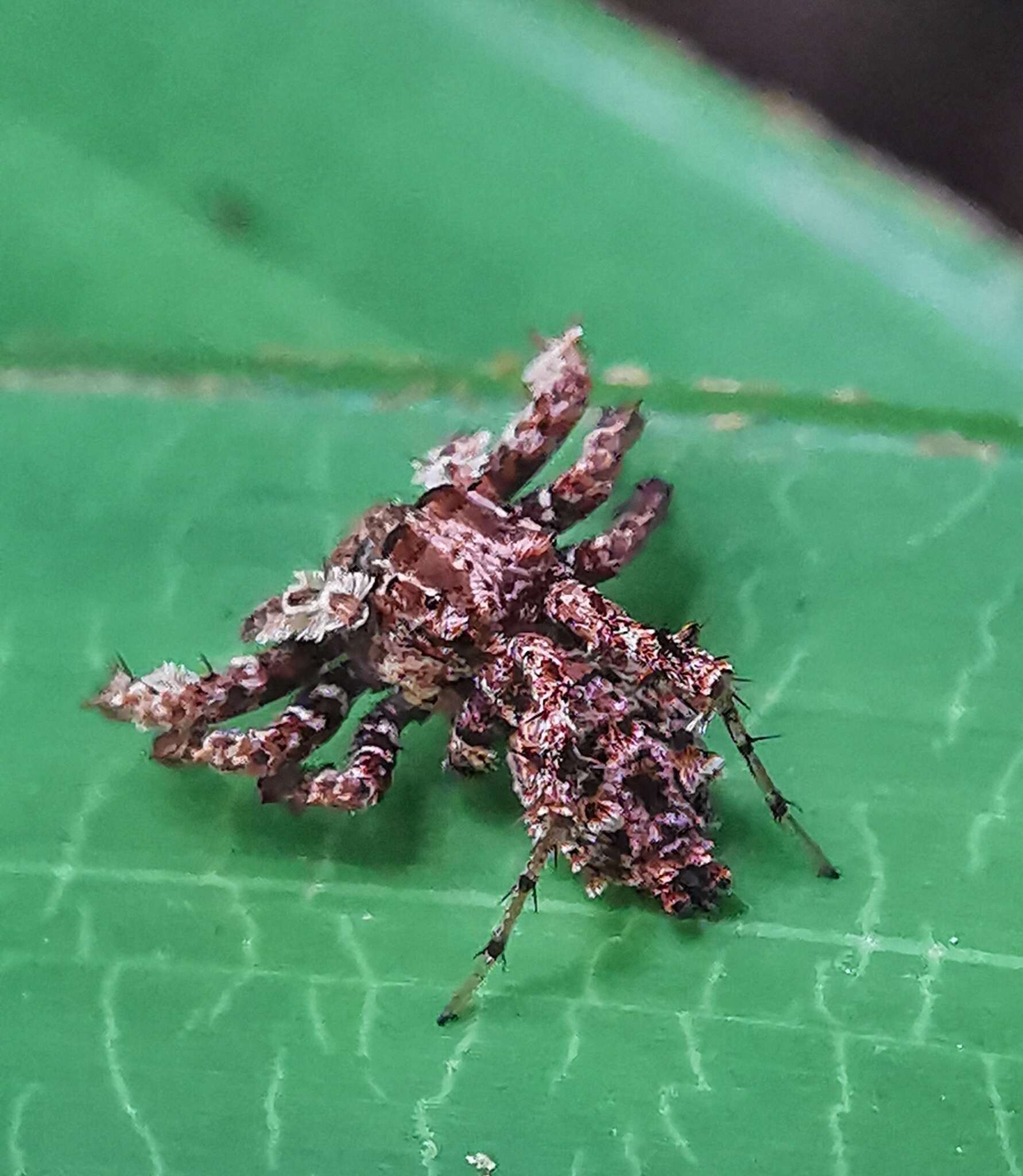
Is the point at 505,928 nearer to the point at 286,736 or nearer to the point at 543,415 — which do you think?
the point at 286,736

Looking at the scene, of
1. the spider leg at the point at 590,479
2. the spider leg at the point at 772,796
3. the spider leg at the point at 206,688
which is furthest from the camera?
the spider leg at the point at 590,479

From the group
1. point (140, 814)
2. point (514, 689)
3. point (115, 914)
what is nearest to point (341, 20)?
point (514, 689)

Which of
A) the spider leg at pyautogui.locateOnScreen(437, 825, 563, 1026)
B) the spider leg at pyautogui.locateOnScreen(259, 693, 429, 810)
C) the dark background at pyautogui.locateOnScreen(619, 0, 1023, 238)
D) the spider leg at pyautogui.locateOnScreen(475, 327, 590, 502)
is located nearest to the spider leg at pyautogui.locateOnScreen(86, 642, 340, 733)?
the spider leg at pyautogui.locateOnScreen(259, 693, 429, 810)

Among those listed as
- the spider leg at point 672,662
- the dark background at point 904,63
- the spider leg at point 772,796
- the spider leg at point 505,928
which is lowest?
the spider leg at point 505,928

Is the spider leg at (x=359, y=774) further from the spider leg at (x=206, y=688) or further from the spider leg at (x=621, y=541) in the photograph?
the spider leg at (x=621, y=541)

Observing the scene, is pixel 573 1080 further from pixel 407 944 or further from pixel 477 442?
pixel 477 442

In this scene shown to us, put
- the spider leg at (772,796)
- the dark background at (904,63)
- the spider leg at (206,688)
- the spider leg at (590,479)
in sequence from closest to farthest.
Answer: the spider leg at (772,796), the spider leg at (206,688), the spider leg at (590,479), the dark background at (904,63)

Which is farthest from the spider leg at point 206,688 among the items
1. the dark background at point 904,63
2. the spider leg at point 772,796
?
the dark background at point 904,63
